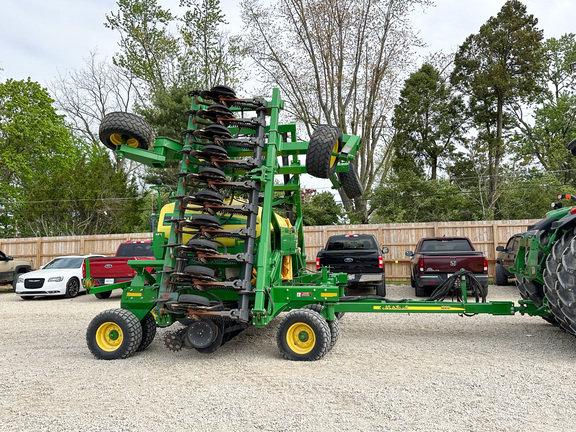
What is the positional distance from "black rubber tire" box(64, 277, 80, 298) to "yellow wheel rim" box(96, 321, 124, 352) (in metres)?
9.37

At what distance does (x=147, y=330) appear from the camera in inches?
249

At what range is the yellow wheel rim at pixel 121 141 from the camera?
20.7ft

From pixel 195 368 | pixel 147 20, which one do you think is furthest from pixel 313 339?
pixel 147 20

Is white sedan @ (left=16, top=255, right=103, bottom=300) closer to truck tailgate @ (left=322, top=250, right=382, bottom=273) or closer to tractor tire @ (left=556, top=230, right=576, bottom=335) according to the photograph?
truck tailgate @ (left=322, top=250, right=382, bottom=273)

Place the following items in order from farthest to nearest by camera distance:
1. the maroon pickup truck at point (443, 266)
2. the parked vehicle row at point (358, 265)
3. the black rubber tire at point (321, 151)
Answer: the parked vehicle row at point (358, 265) < the maroon pickup truck at point (443, 266) < the black rubber tire at point (321, 151)

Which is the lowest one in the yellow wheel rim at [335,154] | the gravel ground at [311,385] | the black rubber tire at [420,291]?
the gravel ground at [311,385]

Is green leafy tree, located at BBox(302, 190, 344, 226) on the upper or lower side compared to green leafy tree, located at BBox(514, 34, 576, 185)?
lower

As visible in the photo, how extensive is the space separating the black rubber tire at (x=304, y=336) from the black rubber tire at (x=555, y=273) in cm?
273

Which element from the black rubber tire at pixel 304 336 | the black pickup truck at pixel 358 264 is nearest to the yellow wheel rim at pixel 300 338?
the black rubber tire at pixel 304 336

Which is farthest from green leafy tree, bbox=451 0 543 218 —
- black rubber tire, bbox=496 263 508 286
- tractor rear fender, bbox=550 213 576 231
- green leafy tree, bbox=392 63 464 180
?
tractor rear fender, bbox=550 213 576 231

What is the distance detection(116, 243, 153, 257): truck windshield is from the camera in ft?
48.2

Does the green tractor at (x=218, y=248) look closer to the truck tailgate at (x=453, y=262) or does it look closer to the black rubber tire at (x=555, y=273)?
the black rubber tire at (x=555, y=273)

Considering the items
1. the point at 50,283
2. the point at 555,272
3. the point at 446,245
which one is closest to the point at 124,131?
the point at 555,272

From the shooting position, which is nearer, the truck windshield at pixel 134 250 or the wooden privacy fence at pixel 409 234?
the truck windshield at pixel 134 250
